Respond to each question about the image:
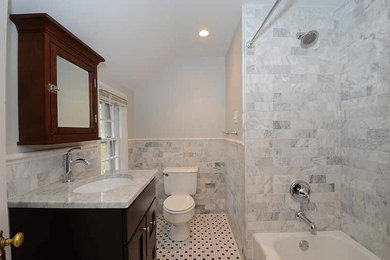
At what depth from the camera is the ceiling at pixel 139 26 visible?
4.08ft

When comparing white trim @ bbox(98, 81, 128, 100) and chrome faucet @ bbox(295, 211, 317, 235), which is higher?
white trim @ bbox(98, 81, 128, 100)

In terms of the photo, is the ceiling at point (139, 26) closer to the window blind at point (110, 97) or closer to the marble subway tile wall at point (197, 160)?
the window blind at point (110, 97)

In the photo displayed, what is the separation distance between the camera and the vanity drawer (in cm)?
98

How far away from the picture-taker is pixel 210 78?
283 centimetres

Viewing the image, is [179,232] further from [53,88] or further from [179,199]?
[53,88]

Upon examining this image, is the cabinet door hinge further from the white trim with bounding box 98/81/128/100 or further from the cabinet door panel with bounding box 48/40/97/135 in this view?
the white trim with bounding box 98/81/128/100

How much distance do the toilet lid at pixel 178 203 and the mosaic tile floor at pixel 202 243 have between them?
40 centimetres

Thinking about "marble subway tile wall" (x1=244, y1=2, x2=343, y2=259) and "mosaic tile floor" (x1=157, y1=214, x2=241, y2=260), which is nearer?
"marble subway tile wall" (x1=244, y1=2, x2=343, y2=259)

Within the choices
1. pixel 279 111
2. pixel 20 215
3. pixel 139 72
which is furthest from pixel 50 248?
pixel 139 72

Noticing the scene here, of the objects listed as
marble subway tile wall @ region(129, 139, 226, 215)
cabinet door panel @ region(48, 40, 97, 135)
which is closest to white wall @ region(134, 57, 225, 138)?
marble subway tile wall @ region(129, 139, 226, 215)

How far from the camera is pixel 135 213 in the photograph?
1.12 m

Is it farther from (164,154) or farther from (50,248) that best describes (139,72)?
(50,248)

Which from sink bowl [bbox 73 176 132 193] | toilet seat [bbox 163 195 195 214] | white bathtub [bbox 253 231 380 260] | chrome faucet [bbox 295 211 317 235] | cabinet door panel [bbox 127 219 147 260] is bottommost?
white bathtub [bbox 253 231 380 260]

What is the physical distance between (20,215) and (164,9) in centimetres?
171
